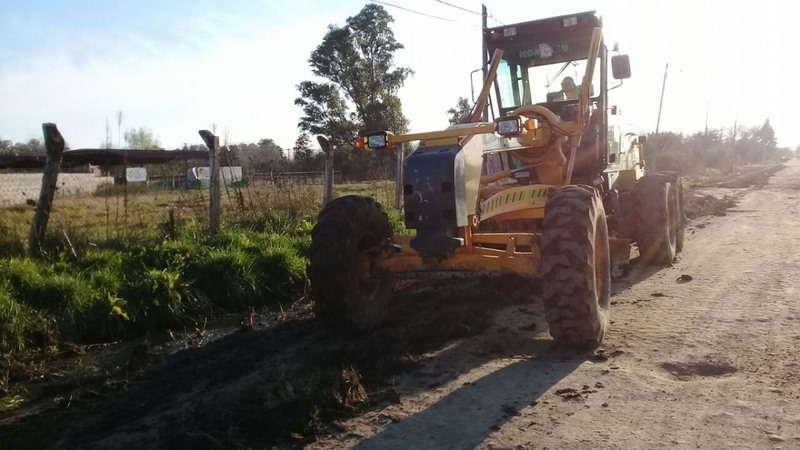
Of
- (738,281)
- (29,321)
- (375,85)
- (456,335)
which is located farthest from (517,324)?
(375,85)

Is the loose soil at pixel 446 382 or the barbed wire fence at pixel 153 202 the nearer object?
the loose soil at pixel 446 382

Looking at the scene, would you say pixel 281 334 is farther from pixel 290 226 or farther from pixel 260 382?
pixel 290 226

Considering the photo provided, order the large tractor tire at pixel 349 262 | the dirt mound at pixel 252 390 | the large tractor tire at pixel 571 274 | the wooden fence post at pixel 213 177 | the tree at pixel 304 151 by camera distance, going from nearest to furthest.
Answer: the dirt mound at pixel 252 390 → the large tractor tire at pixel 571 274 → the large tractor tire at pixel 349 262 → the wooden fence post at pixel 213 177 → the tree at pixel 304 151

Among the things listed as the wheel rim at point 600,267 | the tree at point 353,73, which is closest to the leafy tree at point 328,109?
the tree at point 353,73

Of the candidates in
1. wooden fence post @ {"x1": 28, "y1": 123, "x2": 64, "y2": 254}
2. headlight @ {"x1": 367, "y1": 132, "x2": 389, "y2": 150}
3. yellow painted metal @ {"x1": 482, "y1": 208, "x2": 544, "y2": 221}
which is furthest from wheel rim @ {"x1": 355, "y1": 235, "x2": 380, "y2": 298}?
wooden fence post @ {"x1": 28, "y1": 123, "x2": 64, "y2": 254}

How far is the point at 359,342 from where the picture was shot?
5.98 meters

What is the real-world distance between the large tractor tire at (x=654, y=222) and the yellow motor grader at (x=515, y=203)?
0.73 meters

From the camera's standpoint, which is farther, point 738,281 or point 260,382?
point 738,281

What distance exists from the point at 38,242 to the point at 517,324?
5725 millimetres

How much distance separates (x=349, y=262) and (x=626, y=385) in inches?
101

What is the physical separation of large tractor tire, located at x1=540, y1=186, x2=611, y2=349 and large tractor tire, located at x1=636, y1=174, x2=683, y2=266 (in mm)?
4004

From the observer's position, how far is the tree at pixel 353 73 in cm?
3603

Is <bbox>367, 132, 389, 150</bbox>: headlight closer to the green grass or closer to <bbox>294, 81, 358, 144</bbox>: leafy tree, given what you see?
the green grass

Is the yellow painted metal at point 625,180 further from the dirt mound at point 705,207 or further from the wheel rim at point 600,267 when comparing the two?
the dirt mound at point 705,207
